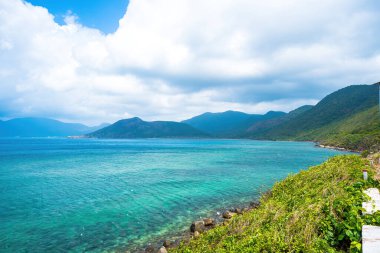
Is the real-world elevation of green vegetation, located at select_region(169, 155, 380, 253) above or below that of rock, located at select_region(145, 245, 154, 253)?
above

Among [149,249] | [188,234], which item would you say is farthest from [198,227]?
[149,249]

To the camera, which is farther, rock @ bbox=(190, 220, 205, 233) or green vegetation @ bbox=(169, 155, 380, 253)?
rock @ bbox=(190, 220, 205, 233)

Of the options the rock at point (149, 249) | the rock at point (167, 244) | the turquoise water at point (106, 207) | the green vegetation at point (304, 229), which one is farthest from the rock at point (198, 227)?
the green vegetation at point (304, 229)

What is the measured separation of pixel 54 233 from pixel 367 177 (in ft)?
94.2

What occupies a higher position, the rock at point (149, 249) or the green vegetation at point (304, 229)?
the green vegetation at point (304, 229)

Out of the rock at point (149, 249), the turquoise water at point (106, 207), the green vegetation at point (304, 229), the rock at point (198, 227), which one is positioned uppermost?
the green vegetation at point (304, 229)

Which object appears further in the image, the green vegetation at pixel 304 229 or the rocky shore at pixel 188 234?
the rocky shore at pixel 188 234

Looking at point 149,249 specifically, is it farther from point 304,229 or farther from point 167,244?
point 304,229

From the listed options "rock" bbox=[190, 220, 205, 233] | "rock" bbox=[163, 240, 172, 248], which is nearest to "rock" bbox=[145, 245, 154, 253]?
"rock" bbox=[163, 240, 172, 248]

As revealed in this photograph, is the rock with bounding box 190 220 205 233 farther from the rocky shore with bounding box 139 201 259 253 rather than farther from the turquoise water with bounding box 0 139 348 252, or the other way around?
the turquoise water with bounding box 0 139 348 252

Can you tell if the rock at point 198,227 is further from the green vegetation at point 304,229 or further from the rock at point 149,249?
the green vegetation at point 304,229

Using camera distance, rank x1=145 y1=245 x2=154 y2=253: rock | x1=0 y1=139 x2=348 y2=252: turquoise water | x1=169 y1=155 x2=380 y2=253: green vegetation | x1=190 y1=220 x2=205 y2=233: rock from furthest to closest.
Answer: x1=190 y1=220 x2=205 y2=233: rock, x1=0 y1=139 x2=348 y2=252: turquoise water, x1=145 y1=245 x2=154 y2=253: rock, x1=169 y1=155 x2=380 y2=253: green vegetation

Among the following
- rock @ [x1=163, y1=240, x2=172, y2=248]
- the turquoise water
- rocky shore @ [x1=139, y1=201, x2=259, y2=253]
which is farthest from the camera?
the turquoise water

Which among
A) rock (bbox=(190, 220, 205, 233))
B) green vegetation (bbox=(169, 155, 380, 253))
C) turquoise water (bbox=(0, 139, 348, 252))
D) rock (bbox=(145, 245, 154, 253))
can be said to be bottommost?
rock (bbox=(145, 245, 154, 253))
